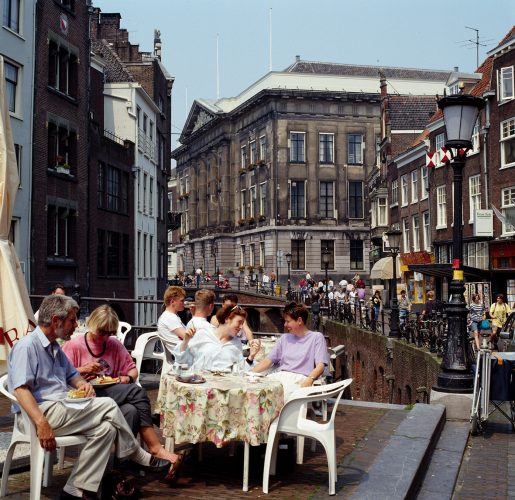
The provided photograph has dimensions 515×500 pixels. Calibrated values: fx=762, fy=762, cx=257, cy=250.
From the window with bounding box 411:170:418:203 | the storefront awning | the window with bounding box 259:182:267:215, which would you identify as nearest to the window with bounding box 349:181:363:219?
the window with bounding box 259:182:267:215

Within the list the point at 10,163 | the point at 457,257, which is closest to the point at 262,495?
the point at 10,163

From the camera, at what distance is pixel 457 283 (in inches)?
424

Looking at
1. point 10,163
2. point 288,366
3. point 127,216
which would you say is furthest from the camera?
point 127,216

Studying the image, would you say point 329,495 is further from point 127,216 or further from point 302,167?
point 302,167

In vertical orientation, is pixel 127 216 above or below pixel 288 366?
above

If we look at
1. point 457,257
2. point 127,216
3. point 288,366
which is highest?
point 127,216

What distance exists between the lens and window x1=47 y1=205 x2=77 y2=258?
27719 mm

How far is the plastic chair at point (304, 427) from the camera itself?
19.9 ft

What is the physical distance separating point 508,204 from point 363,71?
4393 centimetres

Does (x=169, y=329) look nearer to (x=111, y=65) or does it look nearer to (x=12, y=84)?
(x=12, y=84)

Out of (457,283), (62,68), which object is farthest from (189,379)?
(62,68)

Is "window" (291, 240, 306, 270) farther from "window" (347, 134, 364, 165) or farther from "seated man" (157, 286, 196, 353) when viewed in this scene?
"seated man" (157, 286, 196, 353)

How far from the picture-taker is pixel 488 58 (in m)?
37.4

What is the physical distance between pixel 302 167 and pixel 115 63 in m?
27.6
